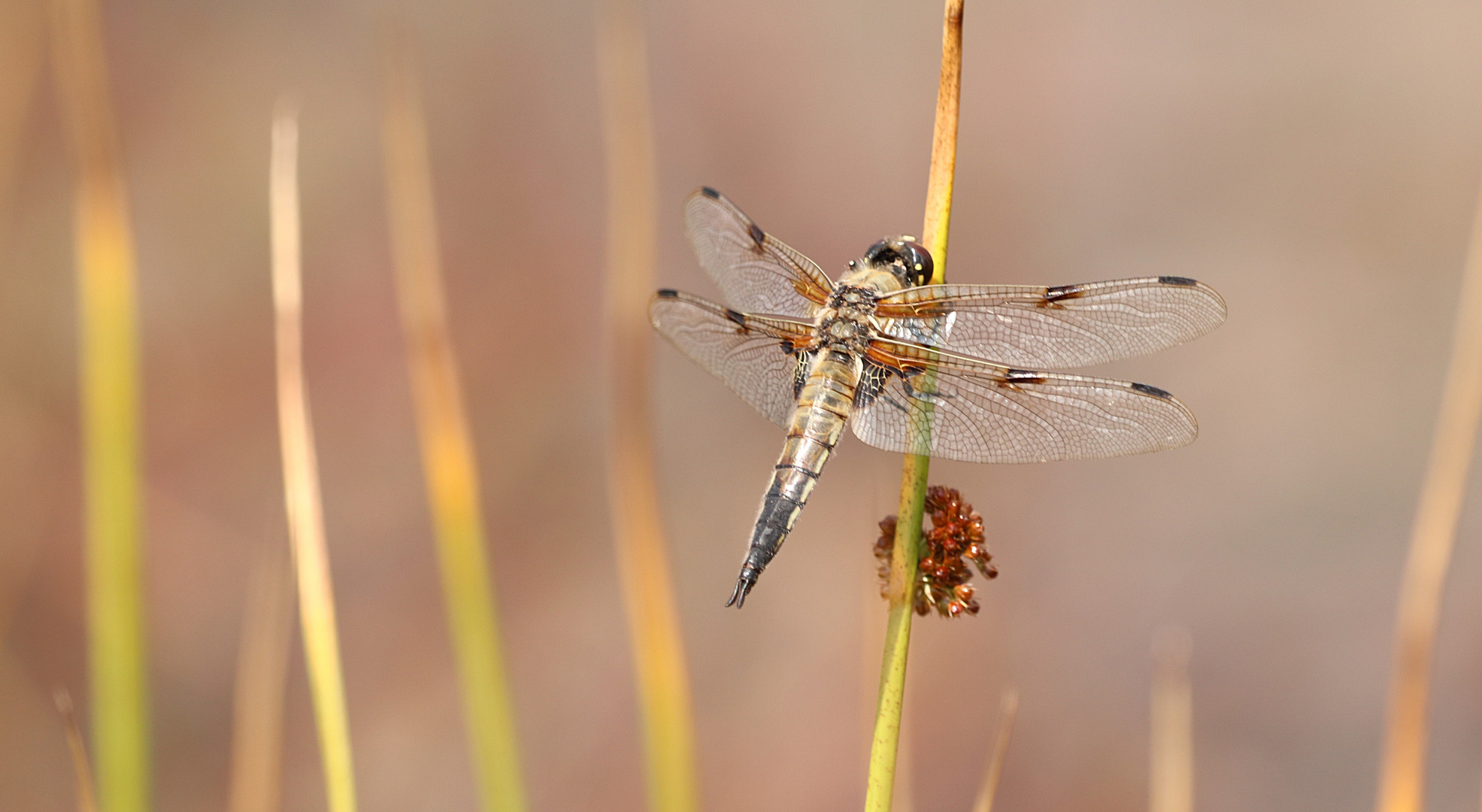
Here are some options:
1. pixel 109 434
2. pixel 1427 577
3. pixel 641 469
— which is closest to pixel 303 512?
pixel 109 434

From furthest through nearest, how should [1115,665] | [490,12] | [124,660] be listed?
[490,12], [1115,665], [124,660]

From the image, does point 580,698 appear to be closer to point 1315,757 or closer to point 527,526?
point 527,526

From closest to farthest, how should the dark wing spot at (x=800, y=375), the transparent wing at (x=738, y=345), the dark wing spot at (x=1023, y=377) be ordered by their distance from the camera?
1. the dark wing spot at (x=1023, y=377)
2. the dark wing spot at (x=800, y=375)
3. the transparent wing at (x=738, y=345)

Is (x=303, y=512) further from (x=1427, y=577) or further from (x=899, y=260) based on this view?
(x=1427, y=577)

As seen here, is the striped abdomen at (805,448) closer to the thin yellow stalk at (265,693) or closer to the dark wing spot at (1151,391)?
the dark wing spot at (1151,391)

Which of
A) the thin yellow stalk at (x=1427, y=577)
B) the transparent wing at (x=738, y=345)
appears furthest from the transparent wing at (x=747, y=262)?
the thin yellow stalk at (x=1427, y=577)

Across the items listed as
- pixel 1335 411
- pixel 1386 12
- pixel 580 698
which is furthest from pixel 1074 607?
pixel 1386 12

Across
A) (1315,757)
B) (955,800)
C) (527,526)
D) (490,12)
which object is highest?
(490,12)

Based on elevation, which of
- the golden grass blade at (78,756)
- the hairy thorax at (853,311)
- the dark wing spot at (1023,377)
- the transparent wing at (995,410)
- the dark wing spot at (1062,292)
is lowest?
the golden grass blade at (78,756)
